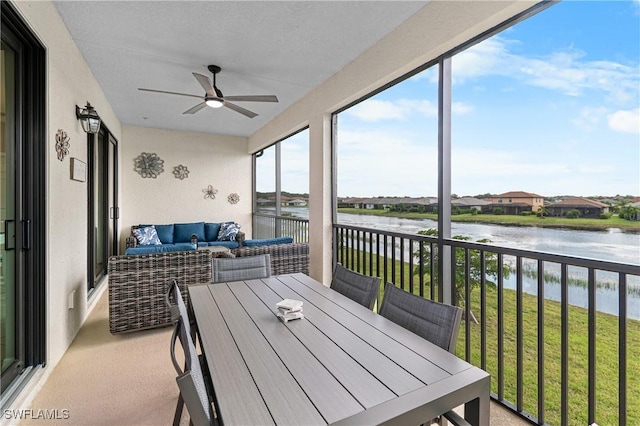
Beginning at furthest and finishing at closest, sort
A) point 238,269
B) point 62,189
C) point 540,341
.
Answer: point 62,189
point 238,269
point 540,341

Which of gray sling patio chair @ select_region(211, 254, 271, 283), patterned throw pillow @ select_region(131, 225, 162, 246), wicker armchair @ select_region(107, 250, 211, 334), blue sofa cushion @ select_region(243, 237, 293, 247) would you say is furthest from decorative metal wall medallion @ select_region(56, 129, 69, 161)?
patterned throw pillow @ select_region(131, 225, 162, 246)

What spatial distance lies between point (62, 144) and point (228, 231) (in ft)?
13.4

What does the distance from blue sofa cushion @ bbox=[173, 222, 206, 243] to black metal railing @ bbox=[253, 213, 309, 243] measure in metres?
1.24

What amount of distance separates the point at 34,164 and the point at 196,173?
4.80 m

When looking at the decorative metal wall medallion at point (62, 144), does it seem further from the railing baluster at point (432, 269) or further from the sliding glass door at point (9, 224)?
the railing baluster at point (432, 269)

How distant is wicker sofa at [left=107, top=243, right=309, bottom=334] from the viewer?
2.83 metres

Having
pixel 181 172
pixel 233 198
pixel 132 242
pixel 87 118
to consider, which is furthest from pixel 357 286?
pixel 181 172

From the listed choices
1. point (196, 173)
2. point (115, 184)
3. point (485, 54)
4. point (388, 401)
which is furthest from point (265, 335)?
point (196, 173)

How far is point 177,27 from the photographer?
264 centimetres

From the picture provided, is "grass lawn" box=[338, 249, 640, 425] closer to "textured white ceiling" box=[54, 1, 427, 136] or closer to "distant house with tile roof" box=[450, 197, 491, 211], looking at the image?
"distant house with tile roof" box=[450, 197, 491, 211]

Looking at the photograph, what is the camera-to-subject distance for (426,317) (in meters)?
1.43

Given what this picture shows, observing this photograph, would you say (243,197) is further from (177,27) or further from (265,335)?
(265,335)

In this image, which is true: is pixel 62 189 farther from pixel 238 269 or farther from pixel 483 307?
pixel 483 307

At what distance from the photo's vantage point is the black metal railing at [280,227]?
4.90 metres
